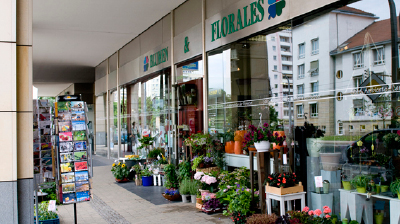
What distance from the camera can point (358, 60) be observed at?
467 centimetres

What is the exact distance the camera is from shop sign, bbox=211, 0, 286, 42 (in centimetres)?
609

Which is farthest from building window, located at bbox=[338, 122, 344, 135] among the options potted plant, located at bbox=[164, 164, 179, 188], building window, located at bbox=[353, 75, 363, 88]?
potted plant, located at bbox=[164, 164, 179, 188]

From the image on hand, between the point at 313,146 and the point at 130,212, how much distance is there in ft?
11.8

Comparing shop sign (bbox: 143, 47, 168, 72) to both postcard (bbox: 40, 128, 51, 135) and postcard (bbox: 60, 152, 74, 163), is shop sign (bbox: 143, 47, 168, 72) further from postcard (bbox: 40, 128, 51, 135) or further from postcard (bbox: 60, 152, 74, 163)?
postcard (bbox: 60, 152, 74, 163)

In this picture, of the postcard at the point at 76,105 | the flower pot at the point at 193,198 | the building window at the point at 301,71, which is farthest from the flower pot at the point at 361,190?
the postcard at the point at 76,105

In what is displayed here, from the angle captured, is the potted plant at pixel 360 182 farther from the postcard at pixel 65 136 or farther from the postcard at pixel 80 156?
the postcard at pixel 65 136

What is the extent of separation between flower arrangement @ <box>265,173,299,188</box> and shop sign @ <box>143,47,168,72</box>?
6.16 m

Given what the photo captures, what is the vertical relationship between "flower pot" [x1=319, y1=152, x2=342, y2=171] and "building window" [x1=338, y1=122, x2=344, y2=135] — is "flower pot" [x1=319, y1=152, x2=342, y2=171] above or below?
below

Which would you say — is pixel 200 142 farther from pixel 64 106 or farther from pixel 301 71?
pixel 64 106

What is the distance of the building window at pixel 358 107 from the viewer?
462 centimetres

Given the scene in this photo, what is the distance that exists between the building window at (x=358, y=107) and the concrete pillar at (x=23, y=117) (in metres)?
3.76

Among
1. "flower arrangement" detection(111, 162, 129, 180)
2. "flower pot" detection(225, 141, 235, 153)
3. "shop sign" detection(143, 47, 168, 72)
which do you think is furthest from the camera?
"shop sign" detection(143, 47, 168, 72)

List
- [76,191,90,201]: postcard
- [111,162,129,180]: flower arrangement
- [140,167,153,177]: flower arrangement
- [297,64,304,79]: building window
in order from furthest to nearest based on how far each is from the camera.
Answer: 1. [111,162,129,180]: flower arrangement
2. [140,167,153,177]: flower arrangement
3. [297,64,304,79]: building window
4. [76,191,90,201]: postcard

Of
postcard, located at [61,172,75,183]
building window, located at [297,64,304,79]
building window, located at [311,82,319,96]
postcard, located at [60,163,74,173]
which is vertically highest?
building window, located at [297,64,304,79]
